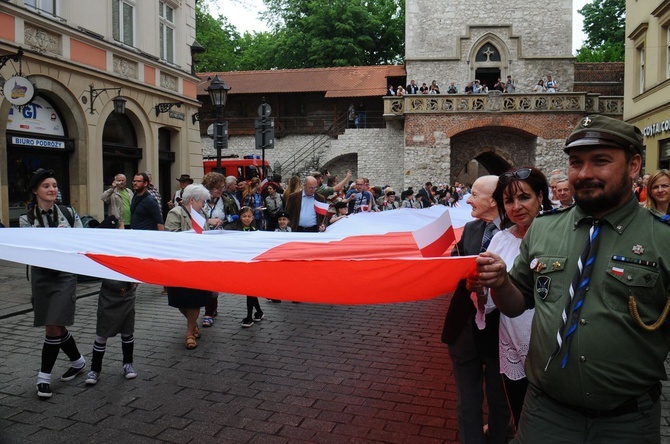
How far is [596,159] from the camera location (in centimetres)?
220

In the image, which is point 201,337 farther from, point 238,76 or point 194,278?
point 238,76

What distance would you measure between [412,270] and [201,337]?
4816 millimetres

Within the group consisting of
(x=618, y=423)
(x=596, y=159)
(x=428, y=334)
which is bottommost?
(x=428, y=334)

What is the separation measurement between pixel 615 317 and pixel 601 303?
69 mm

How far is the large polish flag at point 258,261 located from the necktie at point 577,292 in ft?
2.37

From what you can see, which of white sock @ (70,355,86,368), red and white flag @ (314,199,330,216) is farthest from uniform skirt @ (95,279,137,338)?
red and white flag @ (314,199,330,216)

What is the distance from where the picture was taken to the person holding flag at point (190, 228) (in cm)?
662

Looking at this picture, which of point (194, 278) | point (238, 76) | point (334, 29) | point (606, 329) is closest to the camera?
point (606, 329)

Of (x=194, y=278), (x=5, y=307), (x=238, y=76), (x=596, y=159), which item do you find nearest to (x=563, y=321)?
(x=596, y=159)

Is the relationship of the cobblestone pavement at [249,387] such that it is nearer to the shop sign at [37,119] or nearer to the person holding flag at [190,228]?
the person holding flag at [190,228]

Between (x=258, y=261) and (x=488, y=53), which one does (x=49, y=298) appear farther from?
(x=488, y=53)

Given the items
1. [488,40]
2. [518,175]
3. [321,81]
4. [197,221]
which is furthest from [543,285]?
[488,40]

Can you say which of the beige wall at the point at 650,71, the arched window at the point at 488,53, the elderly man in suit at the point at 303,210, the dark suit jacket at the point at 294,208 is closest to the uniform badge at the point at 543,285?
the elderly man in suit at the point at 303,210

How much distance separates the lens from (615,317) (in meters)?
2.07
